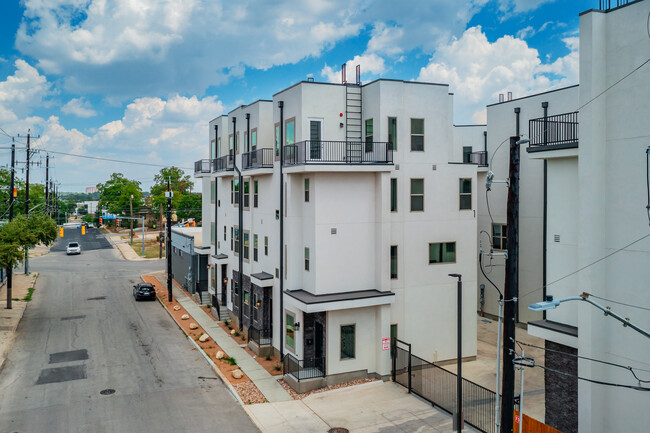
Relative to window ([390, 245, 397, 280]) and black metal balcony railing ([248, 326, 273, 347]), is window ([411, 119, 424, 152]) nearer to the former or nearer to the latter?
window ([390, 245, 397, 280])

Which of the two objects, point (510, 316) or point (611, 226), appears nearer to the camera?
point (510, 316)

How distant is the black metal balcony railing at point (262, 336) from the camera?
25.7 metres

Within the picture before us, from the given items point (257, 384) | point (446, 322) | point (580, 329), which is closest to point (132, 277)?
point (257, 384)

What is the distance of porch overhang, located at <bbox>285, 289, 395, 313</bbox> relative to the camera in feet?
66.5

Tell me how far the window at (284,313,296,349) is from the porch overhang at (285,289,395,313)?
1.98m

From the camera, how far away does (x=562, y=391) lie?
15203 mm

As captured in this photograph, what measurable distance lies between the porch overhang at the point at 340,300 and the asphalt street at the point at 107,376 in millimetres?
4672

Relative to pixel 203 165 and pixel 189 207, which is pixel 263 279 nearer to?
pixel 203 165

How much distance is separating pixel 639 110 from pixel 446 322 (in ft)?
42.3

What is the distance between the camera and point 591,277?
14.3 m

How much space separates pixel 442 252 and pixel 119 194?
112m

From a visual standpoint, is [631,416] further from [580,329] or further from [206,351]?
[206,351]

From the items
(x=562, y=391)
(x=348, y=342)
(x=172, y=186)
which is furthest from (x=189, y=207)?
(x=562, y=391)

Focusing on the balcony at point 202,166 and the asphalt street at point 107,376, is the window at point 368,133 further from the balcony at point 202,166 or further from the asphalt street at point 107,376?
the balcony at point 202,166
